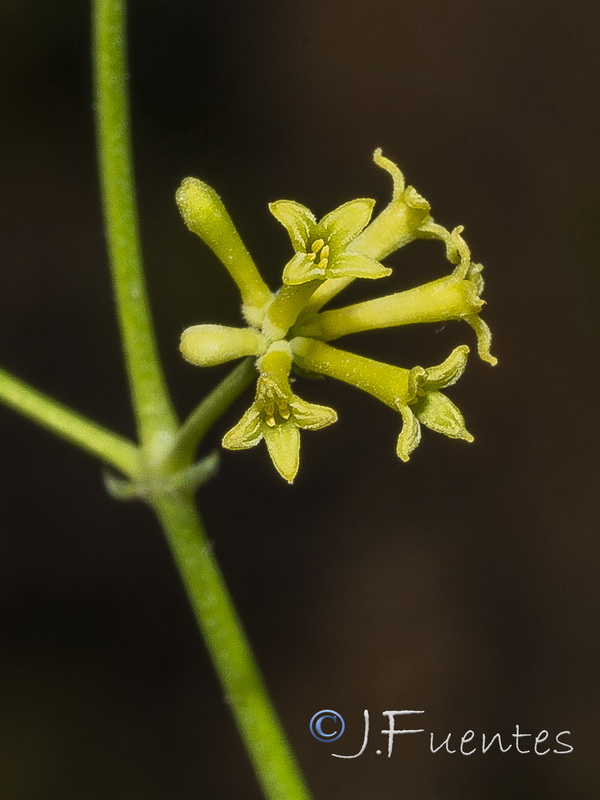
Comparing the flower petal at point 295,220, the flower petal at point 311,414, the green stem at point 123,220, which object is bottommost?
the flower petal at point 311,414

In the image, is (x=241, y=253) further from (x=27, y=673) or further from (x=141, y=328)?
(x=27, y=673)

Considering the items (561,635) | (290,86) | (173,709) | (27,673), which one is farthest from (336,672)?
(290,86)

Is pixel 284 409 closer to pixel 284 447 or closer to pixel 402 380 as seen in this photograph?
pixel 284 447

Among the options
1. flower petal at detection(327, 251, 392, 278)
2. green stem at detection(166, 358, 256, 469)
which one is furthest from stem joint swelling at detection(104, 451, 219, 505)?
flower petal at detection(327, 251, 392, 278)

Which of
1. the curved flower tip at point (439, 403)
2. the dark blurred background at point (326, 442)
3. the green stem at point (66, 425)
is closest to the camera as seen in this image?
the curved flower tip at point (439, 403)

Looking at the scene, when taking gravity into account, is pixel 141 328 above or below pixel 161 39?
below

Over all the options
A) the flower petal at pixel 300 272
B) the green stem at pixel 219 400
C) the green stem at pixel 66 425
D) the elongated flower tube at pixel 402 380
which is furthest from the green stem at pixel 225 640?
the flower petal at pixel 300 272

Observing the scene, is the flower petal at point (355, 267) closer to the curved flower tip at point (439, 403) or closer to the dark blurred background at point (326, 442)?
the curved flower tip at point (439, 403)
